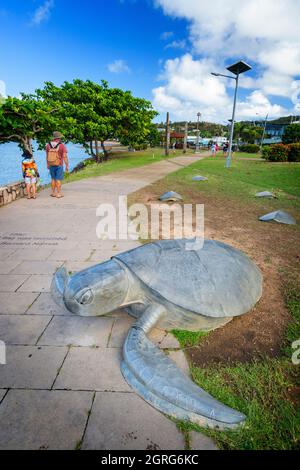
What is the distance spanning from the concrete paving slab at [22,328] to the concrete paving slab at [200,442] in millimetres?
1725

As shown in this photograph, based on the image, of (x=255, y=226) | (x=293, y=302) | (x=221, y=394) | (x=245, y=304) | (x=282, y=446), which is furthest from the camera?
(x=255, y=226)

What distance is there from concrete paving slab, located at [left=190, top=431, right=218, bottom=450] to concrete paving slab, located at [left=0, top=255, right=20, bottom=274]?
3441 mm

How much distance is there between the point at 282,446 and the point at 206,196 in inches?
331

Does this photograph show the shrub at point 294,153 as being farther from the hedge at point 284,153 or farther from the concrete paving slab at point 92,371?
the concrete paving slab at point 92,371

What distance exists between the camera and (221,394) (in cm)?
202

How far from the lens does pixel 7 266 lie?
13.4 ft

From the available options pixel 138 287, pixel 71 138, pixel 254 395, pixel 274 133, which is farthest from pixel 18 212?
pixel 274 133

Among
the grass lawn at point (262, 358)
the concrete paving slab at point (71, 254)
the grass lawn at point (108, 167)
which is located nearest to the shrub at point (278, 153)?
the grass lawn at point (108, 167)

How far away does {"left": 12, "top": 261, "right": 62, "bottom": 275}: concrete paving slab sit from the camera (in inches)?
155

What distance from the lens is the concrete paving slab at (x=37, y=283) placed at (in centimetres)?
345

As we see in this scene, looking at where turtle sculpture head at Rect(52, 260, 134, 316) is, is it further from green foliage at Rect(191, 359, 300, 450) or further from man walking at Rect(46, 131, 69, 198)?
man walking at Rect(46, 131, 69, 198)

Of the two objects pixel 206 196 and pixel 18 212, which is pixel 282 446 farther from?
pixel 206 196

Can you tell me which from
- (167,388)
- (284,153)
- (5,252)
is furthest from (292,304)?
(284,153)

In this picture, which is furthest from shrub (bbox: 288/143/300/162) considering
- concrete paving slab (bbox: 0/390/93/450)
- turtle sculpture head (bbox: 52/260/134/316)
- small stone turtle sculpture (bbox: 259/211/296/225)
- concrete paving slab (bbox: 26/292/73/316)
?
concrete paving slab (bbox: 0/390/93/450)
